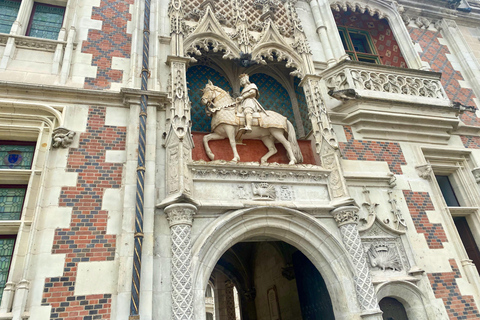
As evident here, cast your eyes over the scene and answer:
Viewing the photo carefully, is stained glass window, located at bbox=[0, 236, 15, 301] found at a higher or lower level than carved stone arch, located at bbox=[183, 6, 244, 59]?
lower

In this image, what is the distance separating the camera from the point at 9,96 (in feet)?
22.2

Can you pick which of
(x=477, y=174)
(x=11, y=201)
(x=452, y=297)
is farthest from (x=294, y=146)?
(x=11, y=201)

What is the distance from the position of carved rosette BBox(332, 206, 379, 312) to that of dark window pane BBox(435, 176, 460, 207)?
4070mm

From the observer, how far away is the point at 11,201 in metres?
6.39

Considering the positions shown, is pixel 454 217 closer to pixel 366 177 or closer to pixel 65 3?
pixel 366 177

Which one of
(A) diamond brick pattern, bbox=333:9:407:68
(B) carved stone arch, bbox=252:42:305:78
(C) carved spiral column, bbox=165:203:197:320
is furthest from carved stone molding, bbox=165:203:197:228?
(A) diamond brick pattern, bbox=333:9:407:68

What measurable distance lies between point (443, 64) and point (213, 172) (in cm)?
950

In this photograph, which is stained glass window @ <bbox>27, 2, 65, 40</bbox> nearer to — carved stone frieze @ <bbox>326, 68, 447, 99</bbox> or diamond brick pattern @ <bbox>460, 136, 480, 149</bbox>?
carved stone frieze @ <bbox>326, 68, 447, 99</bbox>

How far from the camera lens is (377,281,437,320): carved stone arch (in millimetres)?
7121

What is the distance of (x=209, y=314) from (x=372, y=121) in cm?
2347

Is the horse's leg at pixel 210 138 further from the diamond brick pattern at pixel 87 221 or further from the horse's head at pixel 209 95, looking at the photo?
the diamond brick pattern at pixel 87 221

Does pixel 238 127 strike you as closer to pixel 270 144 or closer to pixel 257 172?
pixel 270 144

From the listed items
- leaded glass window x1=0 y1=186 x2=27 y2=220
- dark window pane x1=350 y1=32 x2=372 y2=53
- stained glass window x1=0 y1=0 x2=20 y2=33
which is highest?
dark window pane x1=350 y1=32 x2=372 y2=53

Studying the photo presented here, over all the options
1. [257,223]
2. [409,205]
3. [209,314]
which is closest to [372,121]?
[409,205]
